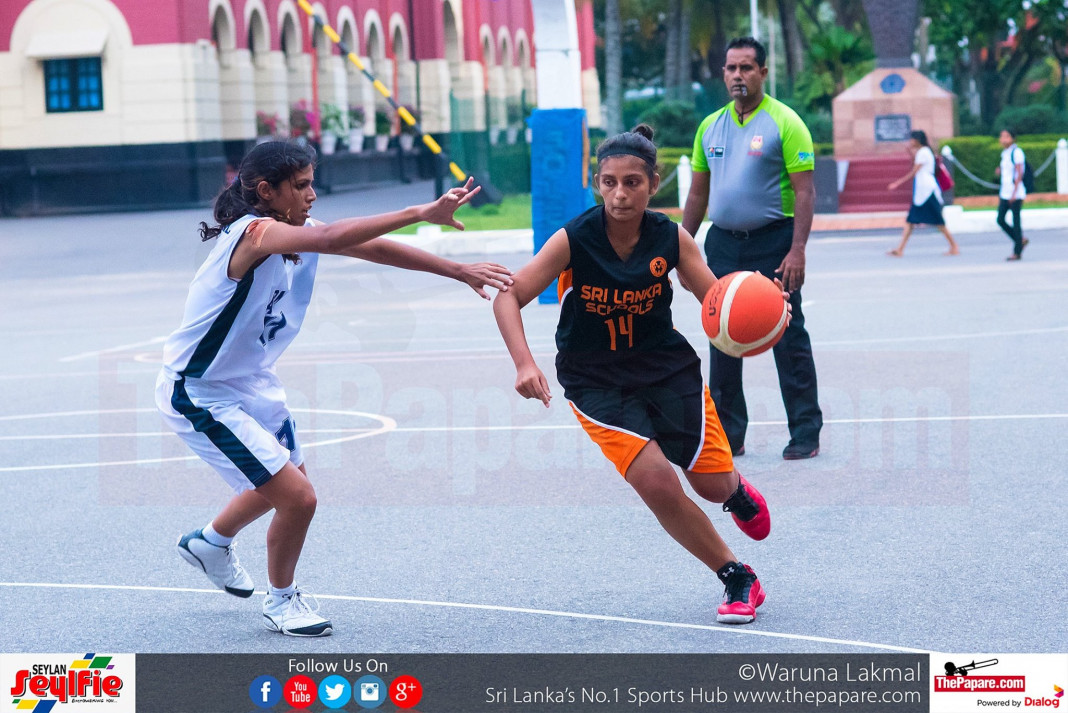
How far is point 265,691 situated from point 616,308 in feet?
5.88

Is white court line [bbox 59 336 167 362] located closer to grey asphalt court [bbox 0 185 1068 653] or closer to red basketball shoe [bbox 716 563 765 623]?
grey asphalt court [bbox 0 185 1068 653]

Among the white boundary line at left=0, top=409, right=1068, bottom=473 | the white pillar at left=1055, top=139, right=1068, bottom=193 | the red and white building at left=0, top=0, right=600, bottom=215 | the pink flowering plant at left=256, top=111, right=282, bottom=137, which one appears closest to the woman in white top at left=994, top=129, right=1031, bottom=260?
the white pillar at left=1055, top=139, right=1068, bottom=193

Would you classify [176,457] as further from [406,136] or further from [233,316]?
[406,136]

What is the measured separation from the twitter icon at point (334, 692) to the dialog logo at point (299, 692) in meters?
0.03

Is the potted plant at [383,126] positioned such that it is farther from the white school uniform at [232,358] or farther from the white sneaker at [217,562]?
the white school uniform at [232,358]

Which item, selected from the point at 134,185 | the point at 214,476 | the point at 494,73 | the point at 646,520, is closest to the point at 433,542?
the point at 646,520

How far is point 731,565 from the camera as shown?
5336 mm

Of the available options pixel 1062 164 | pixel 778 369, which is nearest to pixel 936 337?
pixel 778 369

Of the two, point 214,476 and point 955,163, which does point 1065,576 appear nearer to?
point 214,476

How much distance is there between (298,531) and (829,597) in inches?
77.4

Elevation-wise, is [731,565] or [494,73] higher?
[494,73]

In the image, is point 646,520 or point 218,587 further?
point 646,520

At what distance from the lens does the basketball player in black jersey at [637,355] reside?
525 centimetres

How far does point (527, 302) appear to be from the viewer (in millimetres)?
5180
